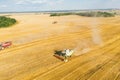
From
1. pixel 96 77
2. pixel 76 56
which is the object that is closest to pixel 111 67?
pixel 96 77

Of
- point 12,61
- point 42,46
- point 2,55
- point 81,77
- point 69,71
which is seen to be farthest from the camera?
point 42,46

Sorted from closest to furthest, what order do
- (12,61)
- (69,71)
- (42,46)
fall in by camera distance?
(69,71) → (12,61) → (42,46)

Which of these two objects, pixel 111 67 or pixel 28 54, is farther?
pixel 28 54

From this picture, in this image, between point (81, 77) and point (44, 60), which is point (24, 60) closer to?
point (44, 60)

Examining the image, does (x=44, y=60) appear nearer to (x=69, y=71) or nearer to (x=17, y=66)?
(x=17, y=66)

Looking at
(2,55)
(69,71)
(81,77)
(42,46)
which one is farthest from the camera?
(42,46)

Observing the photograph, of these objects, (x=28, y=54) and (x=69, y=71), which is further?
(x=28, y=54)

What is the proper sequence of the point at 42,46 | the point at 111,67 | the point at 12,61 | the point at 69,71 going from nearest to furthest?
the point at 69,71
the point at 111,67
the point at 12,61
the point at 42,46

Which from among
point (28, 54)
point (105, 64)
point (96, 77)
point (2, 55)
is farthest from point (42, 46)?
point (96, 77)
